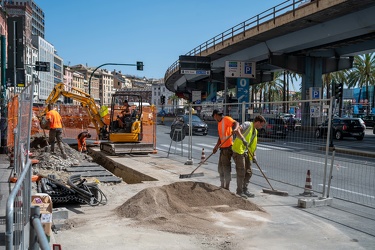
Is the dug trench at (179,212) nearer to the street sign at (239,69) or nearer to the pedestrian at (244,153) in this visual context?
the pedestrian at (244,153)

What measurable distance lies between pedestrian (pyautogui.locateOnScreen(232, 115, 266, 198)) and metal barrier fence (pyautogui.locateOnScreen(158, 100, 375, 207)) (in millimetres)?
1411

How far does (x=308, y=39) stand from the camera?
1051 inches

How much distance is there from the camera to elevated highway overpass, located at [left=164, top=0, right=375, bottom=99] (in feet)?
73.9

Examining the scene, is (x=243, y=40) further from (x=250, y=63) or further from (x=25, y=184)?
(x=25, y=184)

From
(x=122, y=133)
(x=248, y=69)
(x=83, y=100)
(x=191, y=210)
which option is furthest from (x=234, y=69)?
(x=191, y=210)

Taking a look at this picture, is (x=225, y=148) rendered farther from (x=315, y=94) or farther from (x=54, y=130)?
(x=315, y=94)

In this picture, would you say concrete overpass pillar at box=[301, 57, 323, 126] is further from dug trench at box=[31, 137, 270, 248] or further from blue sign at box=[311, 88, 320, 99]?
dug trench at box=[31, 137, 270, 248]

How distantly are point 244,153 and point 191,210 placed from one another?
6.65ft

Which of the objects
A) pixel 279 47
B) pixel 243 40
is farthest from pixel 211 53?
A: pixel 279 47

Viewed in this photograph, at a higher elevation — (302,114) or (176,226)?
(302,114)

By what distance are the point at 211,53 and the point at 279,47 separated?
1020cm

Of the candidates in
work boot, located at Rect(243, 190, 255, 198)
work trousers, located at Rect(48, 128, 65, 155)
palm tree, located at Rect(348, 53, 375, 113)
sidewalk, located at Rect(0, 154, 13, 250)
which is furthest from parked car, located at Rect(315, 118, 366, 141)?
palm tree, located at Rect(348, 53, 375, 113)

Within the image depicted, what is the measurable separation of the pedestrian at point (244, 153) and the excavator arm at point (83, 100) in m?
10.7

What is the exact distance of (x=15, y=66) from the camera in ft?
55.3
